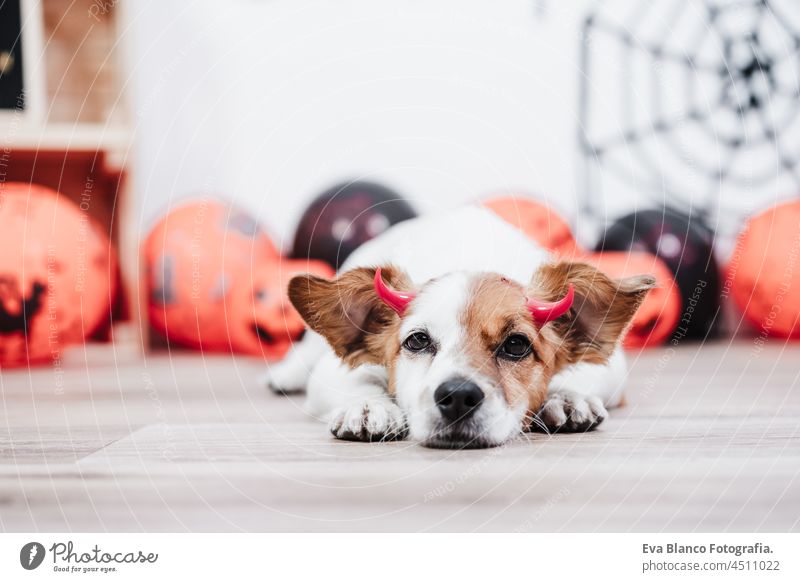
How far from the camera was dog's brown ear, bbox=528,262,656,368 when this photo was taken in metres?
1.58

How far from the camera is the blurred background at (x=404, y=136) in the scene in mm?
3049

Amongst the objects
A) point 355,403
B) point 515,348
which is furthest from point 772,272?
point 355,403

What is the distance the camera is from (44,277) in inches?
103

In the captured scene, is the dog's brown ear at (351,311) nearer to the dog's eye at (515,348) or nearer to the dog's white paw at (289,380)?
the dog's eye at (515,348)

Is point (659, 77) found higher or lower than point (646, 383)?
higher

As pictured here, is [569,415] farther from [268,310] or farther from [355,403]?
[268,310]

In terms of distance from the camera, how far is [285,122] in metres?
4.01

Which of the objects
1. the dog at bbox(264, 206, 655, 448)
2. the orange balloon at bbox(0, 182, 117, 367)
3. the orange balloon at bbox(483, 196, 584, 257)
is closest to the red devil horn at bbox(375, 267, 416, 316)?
the dog at bbox(264, 206, 655, 448)

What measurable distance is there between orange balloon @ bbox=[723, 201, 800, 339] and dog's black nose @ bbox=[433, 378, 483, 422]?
222 centimetres

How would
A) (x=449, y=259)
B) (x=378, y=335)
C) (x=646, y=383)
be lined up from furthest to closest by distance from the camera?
(x=646, y=383) → (x=449, y=259) → (x=378, y=335)

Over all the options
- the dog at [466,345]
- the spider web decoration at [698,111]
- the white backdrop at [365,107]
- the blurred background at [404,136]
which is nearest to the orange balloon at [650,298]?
the blurred background at [404,136]

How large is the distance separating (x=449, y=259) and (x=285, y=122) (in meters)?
2.45

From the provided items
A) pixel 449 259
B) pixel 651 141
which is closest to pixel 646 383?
pixel 449 259
